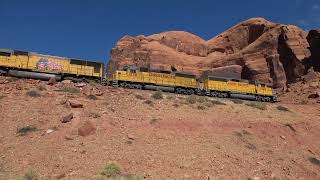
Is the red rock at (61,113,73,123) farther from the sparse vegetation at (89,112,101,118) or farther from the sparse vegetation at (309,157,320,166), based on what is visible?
the sparse vegetation at (309,157,320,166)

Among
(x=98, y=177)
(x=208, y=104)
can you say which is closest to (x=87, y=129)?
(x=98, y=177)

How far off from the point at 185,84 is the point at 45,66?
15845 millimetres

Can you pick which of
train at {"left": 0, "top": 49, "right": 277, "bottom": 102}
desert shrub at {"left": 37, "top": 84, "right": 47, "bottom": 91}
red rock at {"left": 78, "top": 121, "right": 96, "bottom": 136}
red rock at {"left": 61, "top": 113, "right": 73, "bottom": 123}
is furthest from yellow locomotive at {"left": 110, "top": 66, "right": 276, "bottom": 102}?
red rock at {"left": 78, "top": 121, "right": 96, "bottom": 136}

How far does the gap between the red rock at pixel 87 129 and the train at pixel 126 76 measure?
13.6m

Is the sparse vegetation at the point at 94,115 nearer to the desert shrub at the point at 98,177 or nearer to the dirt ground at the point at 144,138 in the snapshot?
the dirt ground at the point at 144,138

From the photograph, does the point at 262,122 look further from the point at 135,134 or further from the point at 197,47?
the point at 197,47

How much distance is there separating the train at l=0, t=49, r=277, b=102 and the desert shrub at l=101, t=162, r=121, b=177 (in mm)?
18010

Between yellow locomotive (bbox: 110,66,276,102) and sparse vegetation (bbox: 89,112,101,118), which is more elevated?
yellow locomotive (bbox: 110,66,276,102)

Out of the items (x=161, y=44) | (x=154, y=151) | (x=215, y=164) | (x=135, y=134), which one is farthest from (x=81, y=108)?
(x=161, y=44)

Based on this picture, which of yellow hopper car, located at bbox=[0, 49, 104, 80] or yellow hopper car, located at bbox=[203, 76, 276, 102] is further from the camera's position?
yellow hopper car, located at bbox=[203, 76, 276, 102]

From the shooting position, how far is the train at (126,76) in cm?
3434

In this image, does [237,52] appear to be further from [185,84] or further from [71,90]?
[71,90]

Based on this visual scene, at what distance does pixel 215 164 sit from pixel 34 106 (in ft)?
40.8

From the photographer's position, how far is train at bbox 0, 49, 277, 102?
34.3 meters
